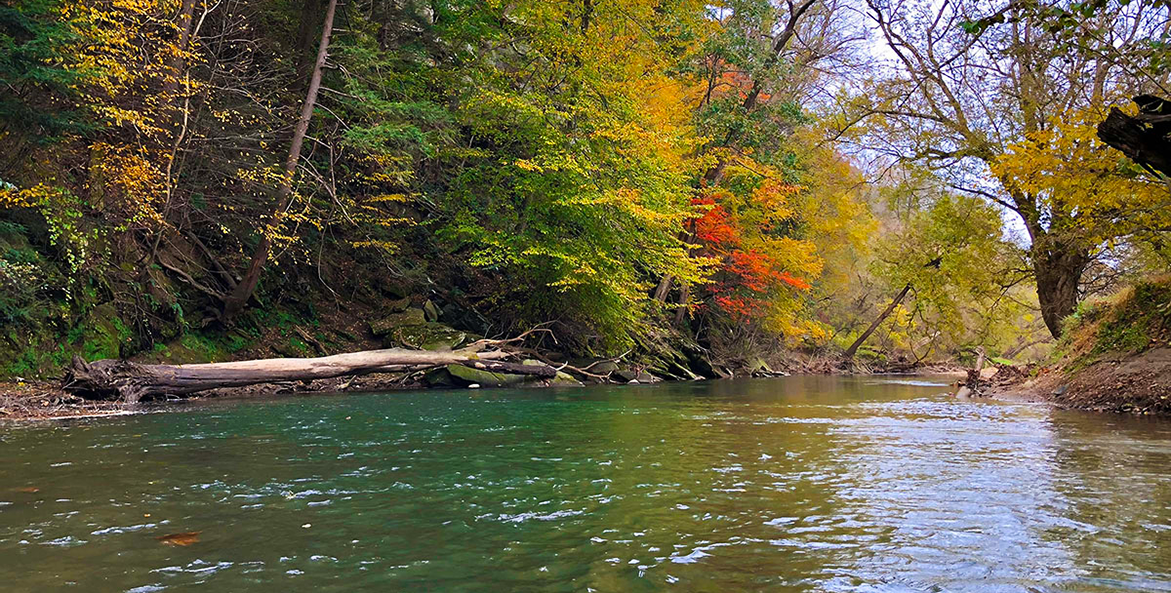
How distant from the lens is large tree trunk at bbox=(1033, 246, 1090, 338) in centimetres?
1430

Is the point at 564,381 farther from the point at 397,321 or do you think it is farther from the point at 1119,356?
the point at 1119,356

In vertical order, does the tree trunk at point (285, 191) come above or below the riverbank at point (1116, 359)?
above

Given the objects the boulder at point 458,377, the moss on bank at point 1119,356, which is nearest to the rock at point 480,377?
the boulder at point 458,377

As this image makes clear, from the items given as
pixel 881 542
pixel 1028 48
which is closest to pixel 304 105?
pixel 1028 48

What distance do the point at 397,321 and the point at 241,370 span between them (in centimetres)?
496

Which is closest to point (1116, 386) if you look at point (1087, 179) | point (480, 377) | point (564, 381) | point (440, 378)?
point (1087, 179)

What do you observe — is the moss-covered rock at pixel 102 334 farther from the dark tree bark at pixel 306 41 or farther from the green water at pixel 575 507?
the dark tree bark at pixel 306 41

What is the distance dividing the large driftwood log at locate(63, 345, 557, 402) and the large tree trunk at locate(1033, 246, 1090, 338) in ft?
35.7

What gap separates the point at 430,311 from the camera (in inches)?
680

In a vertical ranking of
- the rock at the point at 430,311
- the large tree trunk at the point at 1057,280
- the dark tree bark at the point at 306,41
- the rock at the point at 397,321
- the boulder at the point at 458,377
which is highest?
the dark tree bark at the point at 306,41

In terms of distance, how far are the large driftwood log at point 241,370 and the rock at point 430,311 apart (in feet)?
6.11

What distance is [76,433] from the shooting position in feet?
23.1

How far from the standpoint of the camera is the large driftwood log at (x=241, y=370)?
9.83 m

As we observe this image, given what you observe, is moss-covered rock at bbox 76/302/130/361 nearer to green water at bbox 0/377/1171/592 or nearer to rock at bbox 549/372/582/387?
green water at bbox 0/377/1171/592
